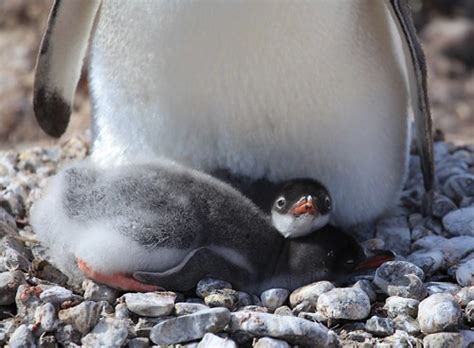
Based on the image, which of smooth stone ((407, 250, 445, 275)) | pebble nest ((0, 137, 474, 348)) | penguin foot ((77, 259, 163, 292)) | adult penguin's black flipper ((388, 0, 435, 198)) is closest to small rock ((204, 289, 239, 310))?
pebble nest ((0, 137, 474, 348))

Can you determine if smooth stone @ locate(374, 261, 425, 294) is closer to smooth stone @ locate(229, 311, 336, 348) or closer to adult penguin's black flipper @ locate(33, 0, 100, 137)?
smooth stone @ locate(229, 311, 336, 348)

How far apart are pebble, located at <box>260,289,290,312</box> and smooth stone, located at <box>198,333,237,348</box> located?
0.23m

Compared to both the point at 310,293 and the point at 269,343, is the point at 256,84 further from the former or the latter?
the point at 269,343

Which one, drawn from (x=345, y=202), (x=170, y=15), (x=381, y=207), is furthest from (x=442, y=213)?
(x=170, y=15)

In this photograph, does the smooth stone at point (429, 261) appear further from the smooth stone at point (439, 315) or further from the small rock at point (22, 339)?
the small rock at point (22, 339)

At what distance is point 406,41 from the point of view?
7.41 feet

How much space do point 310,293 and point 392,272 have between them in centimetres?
19

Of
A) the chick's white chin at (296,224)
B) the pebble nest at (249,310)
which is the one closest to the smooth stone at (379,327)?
the pebble nest at (249,310)

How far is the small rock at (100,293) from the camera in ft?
6.57

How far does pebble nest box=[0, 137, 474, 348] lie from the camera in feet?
5.98

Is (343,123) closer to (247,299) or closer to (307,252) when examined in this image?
(307,252)

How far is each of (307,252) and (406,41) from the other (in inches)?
21.7

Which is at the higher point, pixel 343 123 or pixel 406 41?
pixel 406 41

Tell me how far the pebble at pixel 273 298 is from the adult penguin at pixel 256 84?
1.04 ft
